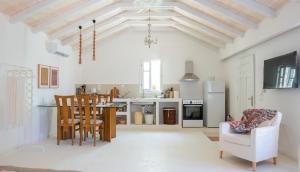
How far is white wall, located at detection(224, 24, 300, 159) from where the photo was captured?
175 inches

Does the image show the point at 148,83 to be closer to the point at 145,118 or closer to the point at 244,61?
the point at 145,118

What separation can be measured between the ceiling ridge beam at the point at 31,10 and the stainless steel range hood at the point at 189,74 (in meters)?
4.76

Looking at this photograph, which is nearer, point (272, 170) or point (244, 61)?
point (272, 170)

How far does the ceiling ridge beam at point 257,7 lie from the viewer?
15.5 ft

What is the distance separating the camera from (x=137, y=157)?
473 centimetres

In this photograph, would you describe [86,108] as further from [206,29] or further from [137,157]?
[206,29]

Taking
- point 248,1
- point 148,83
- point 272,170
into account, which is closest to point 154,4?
point 248,1

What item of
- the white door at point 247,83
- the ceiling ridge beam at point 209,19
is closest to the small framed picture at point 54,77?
the ceiling ridge beam at point 209,19

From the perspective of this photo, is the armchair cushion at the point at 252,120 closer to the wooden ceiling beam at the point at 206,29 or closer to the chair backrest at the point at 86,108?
the chair backrest at the point at 86,108

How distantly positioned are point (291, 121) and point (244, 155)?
3.77ft

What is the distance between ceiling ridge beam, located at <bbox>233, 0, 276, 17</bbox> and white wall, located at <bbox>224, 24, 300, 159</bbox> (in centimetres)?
48

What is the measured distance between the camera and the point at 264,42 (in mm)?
5672

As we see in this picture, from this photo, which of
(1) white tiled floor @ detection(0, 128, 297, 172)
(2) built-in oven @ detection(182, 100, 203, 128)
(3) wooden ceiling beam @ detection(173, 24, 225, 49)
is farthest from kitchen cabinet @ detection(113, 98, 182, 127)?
(3) wooden ceiling beam @ detection(173, 24, 225, 49)

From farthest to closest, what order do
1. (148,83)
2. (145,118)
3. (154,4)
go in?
(148,83) < (145,118) < (154,4)
